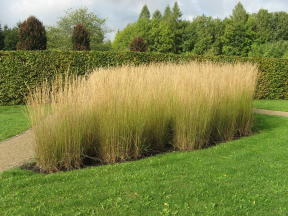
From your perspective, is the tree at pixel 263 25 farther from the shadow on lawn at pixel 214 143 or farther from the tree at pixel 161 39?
the shadow on lawn at pixel 214 143

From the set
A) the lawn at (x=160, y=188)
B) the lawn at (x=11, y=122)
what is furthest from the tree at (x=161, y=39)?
the lawn at (x=160, y=188)

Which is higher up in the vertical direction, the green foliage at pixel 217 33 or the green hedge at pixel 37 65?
the green foliage at pixel 217 33

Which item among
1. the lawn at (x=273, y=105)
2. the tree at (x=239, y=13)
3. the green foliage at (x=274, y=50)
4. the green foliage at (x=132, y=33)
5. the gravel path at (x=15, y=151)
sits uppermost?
the tree at (x=239, y=13)

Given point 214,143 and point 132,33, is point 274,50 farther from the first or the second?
point 214,143

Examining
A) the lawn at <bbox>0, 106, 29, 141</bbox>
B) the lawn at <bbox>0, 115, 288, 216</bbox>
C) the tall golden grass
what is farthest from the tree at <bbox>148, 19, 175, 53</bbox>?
the lawn at <bbox>0, 115, 288, 216</bbox>

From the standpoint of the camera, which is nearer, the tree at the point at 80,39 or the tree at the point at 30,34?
the tree at the point at 30,34

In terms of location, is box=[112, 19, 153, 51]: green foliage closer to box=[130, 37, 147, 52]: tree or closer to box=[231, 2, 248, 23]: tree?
box=[231, 2, 248, 23]: tree

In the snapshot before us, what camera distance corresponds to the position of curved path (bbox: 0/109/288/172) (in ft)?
14.1

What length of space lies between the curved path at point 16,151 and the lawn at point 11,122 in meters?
0.35

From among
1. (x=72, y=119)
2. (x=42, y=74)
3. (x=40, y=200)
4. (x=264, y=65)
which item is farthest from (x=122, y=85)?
(x=264, y=65)

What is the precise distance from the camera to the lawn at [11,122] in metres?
6.41

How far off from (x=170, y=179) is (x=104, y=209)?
1.07 metres

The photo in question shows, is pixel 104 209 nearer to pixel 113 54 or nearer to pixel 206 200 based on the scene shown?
pixel 206 200

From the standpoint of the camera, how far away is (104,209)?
284 centimetres
